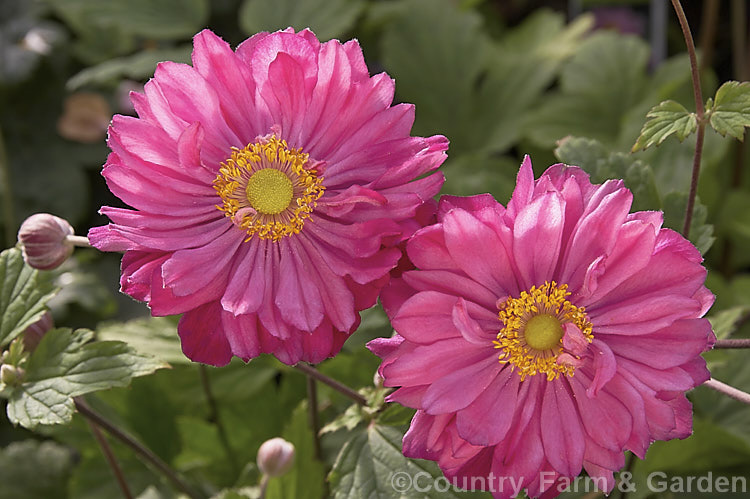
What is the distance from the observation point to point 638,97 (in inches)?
72.6

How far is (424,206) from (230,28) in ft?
5.15

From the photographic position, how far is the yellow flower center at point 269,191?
35.1 inches

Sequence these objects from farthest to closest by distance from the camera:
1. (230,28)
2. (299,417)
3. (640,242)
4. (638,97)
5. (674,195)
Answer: (230,28) < (638,97) < (299,417) < (674,195) < (640,242)

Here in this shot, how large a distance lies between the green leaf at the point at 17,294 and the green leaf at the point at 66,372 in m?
0.04

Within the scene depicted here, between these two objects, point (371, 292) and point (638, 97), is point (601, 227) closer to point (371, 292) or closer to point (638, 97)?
point (371, 292)

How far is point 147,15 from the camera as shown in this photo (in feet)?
6.21

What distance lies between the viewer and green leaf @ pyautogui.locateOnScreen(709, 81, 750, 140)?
86 cm

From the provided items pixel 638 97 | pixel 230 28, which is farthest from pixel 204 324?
pixel 230 28

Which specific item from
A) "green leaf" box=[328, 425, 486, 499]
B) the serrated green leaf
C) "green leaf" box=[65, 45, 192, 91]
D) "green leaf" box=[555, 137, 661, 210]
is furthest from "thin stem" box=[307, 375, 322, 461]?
"green leaf" box=[65, 45, 192, 91]

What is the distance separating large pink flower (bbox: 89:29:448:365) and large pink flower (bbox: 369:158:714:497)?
6 cm

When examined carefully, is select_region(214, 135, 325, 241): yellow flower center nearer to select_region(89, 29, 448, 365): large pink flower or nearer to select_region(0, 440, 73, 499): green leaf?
select_region(89, 29, 448, 365): large pink flower

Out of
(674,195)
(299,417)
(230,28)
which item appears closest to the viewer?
(674,195)

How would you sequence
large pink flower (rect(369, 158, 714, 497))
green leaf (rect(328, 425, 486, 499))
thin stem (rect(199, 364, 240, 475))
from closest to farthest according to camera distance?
large pink flower (rect(369, 158, 714, 497)) → green leaf (rect(328, 425, 486, 499)) → thin stem (rect(199, 364, 240, 475))

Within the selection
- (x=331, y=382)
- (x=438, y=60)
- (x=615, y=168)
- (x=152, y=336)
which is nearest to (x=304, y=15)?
(x=438, y=60)
